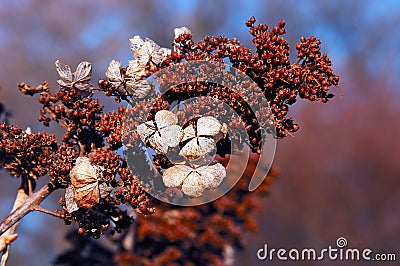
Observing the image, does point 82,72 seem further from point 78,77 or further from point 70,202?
point 70,202

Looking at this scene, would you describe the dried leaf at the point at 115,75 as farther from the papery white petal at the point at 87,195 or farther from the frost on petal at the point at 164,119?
the papery white petal at the point at 87,195

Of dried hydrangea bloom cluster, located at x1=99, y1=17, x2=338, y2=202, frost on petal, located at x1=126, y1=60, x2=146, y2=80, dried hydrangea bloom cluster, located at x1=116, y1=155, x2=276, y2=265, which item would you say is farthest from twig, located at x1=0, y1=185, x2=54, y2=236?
dried hydrangea bloom cluster, located at x1=116, y1=155, x2=276, y2=265

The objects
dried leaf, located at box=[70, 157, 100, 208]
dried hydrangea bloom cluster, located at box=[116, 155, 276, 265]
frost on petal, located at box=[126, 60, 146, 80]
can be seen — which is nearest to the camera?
dried leaf, located at box=[70, 157, 100, 208]

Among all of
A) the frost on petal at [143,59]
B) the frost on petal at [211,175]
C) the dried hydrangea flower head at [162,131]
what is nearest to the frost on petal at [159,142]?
the dried hydrangea flower head at [162,131]

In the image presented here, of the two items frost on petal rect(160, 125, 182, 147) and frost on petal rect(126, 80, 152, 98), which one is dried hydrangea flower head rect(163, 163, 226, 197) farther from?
frost on petal rect(126, 80, 152, 98)

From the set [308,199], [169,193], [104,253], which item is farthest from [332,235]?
[169,193]

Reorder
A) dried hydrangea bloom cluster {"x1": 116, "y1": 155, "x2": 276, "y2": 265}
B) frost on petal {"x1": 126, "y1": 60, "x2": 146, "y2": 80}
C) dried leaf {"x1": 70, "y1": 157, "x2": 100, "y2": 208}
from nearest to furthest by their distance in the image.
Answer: dried leaf {"x1": 70, "y1": 157, "x2": 100, "y2": 208}
frost on petal {"x1": 126, "y1": 60, "x2": 146, "y2": 80}
dried hydrangea bloom cluster {"x1": 116, "y1": 155, "x2": 276, "y2": 265}
